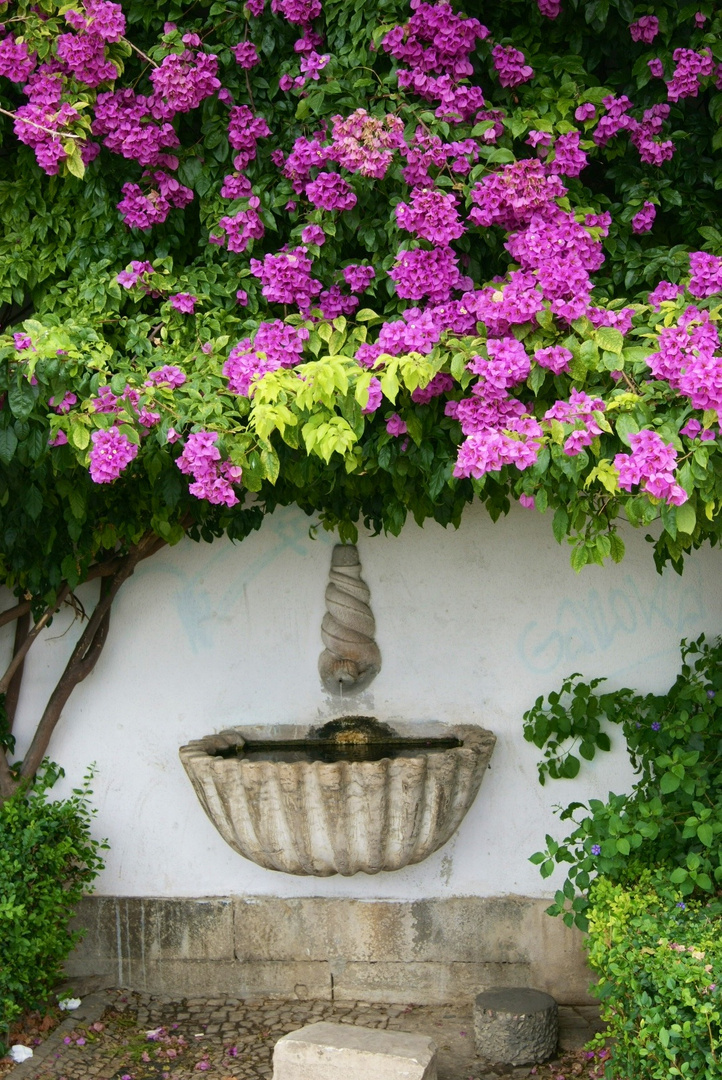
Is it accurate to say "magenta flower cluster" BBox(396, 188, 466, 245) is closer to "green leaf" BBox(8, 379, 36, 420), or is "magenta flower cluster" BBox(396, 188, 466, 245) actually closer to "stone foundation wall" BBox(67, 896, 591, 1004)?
"green leaf" BBox(8, 379, 36, 420)

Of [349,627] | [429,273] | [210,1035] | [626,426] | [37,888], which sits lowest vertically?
[210,1035]

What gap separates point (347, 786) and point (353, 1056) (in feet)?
2.58

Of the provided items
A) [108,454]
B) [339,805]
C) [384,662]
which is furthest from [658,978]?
[108,454]

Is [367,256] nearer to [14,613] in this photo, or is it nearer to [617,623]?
[617,623]

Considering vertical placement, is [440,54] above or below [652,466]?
above

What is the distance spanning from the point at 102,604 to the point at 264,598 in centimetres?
61

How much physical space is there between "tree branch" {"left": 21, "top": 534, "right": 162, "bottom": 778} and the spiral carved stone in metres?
0.69

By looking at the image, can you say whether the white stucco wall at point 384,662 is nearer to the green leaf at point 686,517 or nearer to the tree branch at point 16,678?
the tree branch at point 16,678

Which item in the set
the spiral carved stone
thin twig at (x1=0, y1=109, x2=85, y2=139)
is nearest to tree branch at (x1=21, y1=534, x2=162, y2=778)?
the spiral carved stone

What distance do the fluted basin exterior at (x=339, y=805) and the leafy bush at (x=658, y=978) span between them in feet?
2.10

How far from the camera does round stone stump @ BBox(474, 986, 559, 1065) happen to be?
11.7ft

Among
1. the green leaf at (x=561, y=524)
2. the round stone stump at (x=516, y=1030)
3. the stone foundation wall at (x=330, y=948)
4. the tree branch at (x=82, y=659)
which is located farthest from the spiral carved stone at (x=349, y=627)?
the green leaf at (x=561, y=524)

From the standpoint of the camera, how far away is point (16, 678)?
4371 millimetres

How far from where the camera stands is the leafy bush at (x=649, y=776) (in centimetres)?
333
